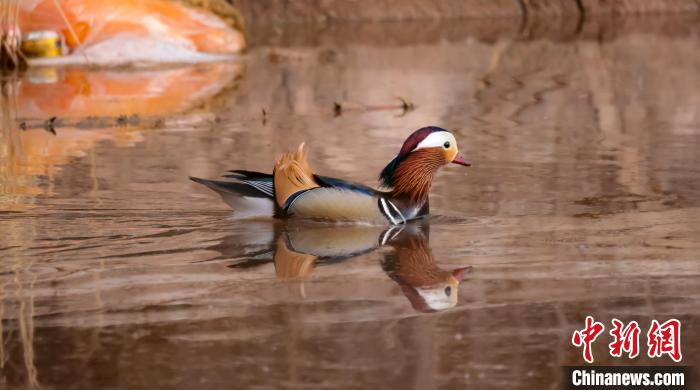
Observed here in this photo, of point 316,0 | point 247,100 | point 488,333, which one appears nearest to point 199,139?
point 247,100

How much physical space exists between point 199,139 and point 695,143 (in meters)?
3.59

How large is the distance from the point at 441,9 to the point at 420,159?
70.5 feet

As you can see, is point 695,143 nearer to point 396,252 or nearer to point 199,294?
point 396,252

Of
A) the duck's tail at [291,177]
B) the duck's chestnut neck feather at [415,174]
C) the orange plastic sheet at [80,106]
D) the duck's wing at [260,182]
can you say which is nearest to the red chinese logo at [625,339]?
the duck's chestnut neck feather at [415,174]

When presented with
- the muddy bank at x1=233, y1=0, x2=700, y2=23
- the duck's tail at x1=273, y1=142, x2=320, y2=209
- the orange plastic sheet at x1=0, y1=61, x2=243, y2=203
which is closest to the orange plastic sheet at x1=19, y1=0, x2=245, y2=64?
the orange plastic sheet at x1=0, y1=61, x2=243, y2=203

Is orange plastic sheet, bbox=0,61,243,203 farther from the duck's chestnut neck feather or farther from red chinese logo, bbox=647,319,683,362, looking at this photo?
red chinese logo, bbox=647,319,683,362

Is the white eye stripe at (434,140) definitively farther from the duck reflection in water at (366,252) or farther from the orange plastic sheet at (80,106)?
the orange plastic sheet at (80,106)

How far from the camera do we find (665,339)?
17.0ft

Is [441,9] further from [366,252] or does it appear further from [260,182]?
[366,252]

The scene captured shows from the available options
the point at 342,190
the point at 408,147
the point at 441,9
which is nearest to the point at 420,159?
the point at 408,147

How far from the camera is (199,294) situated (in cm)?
598

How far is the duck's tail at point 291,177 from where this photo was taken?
7.31 m

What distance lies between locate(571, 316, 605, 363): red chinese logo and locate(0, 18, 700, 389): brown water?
39mm

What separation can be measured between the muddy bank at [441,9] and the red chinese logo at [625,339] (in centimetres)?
2272
